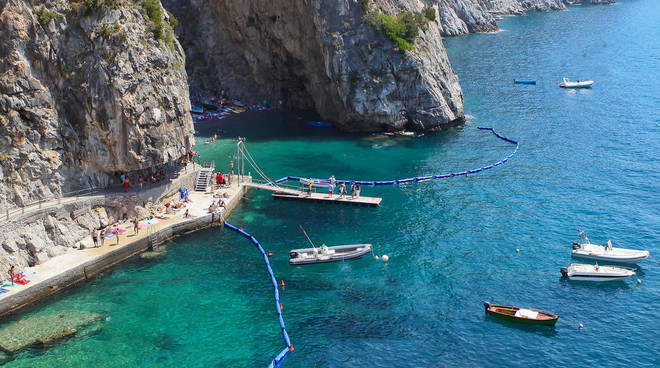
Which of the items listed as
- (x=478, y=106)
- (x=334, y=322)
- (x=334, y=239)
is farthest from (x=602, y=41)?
(x=334, y=322)

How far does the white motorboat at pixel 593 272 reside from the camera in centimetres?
5378

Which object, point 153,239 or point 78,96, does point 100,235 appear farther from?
point 78,96

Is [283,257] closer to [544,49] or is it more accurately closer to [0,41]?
[0,41]

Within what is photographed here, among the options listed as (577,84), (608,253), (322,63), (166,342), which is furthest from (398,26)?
Answer: (166,342)

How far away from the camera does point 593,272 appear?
53969mm

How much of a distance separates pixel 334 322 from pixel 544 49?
135 metres

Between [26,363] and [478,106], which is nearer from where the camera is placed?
[26,363]

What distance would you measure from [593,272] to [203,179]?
141ft

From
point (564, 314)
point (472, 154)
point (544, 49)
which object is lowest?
point (564, 314)

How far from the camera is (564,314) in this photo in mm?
49188

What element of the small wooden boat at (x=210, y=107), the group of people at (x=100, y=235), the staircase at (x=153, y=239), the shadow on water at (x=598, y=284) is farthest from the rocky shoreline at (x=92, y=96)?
the shadow on water at (x=598, y=284)

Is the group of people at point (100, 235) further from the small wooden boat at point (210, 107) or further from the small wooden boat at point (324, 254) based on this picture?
the small wooden boat at point (210, 107)

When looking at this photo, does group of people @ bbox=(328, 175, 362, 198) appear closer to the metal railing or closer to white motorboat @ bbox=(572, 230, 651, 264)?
the metal railing

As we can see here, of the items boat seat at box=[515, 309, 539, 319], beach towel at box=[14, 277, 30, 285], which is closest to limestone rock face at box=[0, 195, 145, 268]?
beach towel at box=[14, 277, 30, 285]
